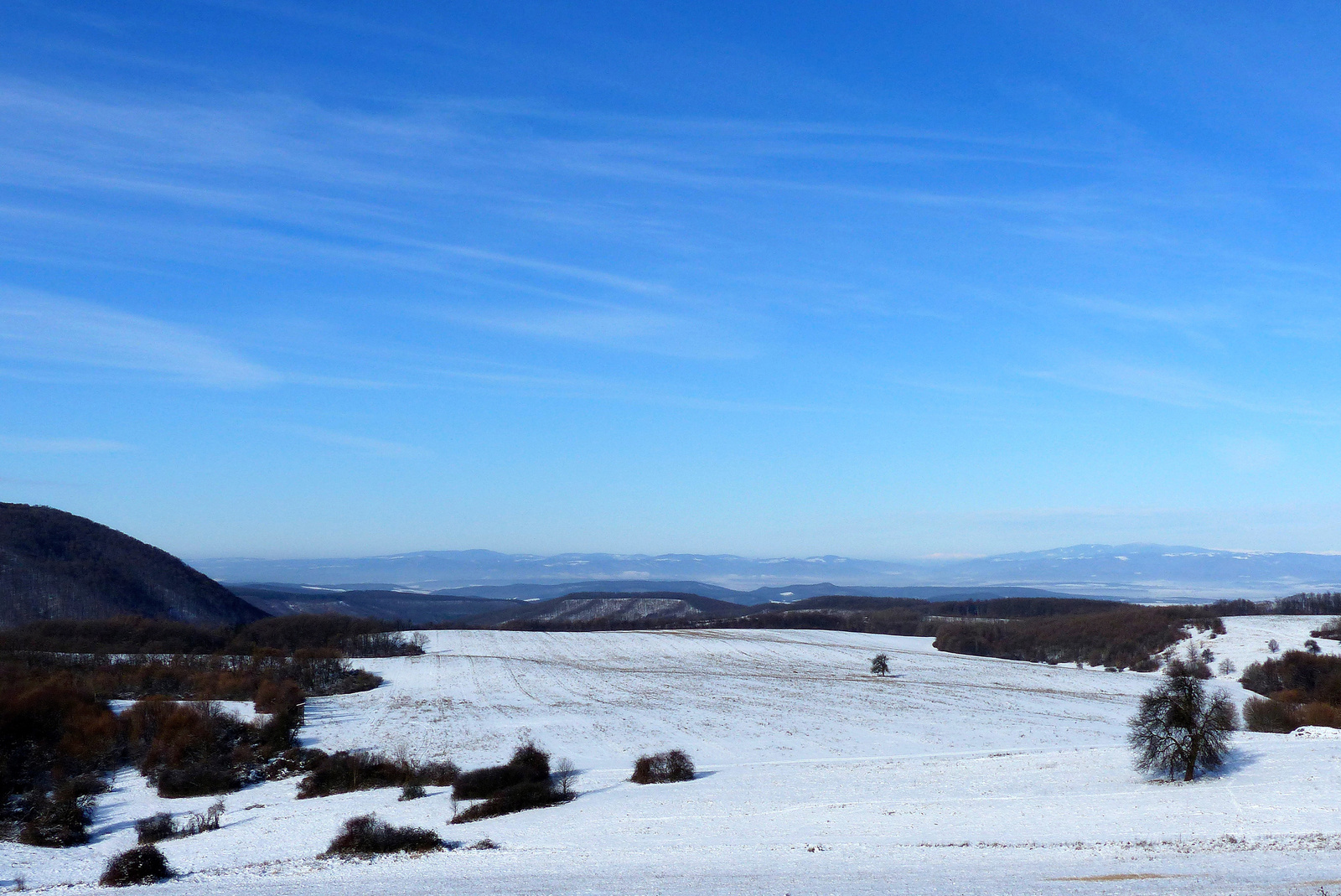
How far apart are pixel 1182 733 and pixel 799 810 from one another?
38.6 feet

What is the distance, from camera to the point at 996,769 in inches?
1229

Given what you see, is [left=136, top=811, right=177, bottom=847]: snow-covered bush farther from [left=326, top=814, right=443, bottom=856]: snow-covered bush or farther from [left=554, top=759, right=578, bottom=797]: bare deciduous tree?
[left=554, top=759, right=578, bottom=797]: bare deciduous tree

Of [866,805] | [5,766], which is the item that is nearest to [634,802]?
[866,805]

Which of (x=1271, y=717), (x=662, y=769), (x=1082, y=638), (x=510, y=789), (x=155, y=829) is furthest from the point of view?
(x=1082, y=638)

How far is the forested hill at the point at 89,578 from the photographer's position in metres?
112

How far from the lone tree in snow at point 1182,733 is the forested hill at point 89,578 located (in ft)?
353

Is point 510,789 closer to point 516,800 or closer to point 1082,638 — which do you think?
point 516,800

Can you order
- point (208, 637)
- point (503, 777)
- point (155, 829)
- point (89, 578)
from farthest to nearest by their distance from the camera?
point (89, 578)
point (208, 637)
point (503, 777)
point (155, 829)

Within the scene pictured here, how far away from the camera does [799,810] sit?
26250mm

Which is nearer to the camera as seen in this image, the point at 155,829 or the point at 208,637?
the point at 155,829

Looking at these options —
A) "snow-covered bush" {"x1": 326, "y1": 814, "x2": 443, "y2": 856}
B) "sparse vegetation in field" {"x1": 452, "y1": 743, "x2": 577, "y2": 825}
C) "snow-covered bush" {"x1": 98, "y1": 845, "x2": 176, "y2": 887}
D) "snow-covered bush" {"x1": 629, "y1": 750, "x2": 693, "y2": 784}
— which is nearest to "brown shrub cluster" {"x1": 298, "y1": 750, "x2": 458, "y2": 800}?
"sparse vegetation in field" {"x1": 452, "y1": 743, "x2": 577, "y2": 825}

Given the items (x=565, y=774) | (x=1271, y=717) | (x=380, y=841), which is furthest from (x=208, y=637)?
(x=1271, y=717)

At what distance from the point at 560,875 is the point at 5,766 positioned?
26.7m

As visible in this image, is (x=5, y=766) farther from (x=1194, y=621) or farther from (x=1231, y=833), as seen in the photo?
(x=1194, y=621)
